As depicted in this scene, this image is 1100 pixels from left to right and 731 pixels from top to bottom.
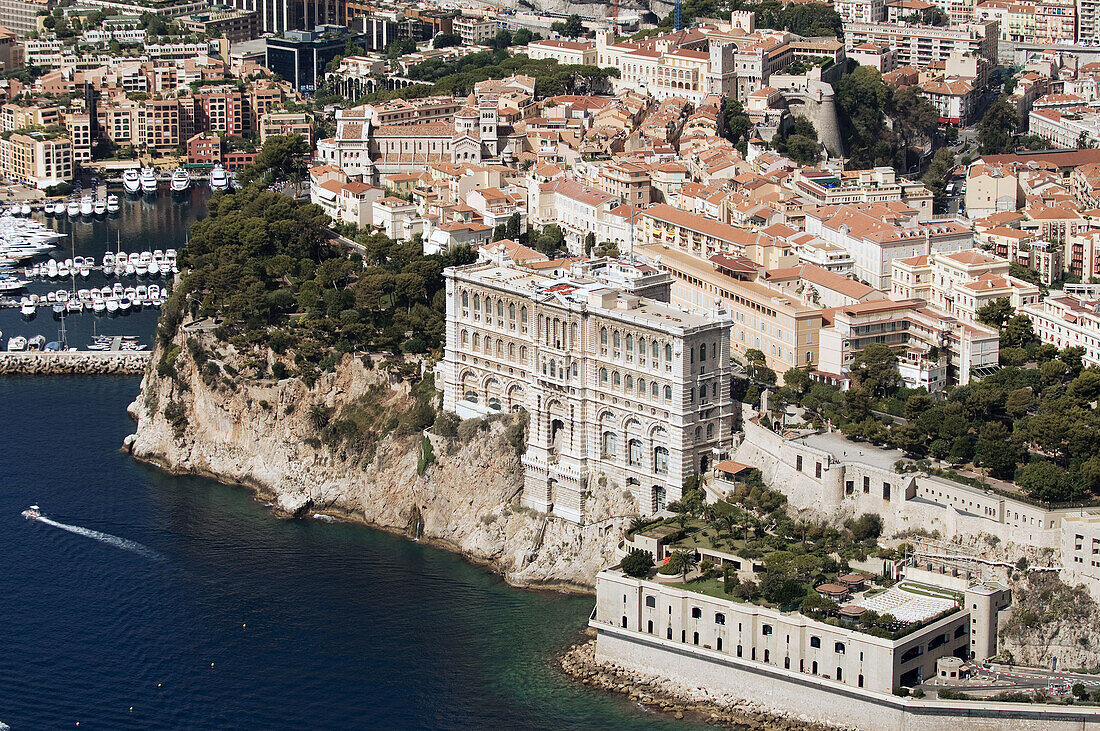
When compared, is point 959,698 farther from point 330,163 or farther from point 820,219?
point 330,163

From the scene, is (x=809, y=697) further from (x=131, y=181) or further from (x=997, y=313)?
(x=131, y=181)

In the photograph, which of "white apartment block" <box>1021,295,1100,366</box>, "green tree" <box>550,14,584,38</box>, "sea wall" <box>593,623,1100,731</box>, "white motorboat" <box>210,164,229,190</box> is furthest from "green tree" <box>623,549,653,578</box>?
"green tree" <box>550,14,584,38</box>

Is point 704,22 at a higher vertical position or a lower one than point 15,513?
higher

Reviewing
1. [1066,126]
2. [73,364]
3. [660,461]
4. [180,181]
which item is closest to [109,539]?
[660,461]

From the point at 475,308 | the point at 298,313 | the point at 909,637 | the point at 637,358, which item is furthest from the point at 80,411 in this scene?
the point at 909,637

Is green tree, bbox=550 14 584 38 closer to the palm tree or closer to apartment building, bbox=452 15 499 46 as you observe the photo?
apartment building, bbox=452 15 499 46

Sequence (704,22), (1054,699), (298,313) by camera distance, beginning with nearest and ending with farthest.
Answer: (1054,699) < (298,313) < (704,22)

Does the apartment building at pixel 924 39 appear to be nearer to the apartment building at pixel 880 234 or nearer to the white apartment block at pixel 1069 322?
the apartment building at pixel 880 234
